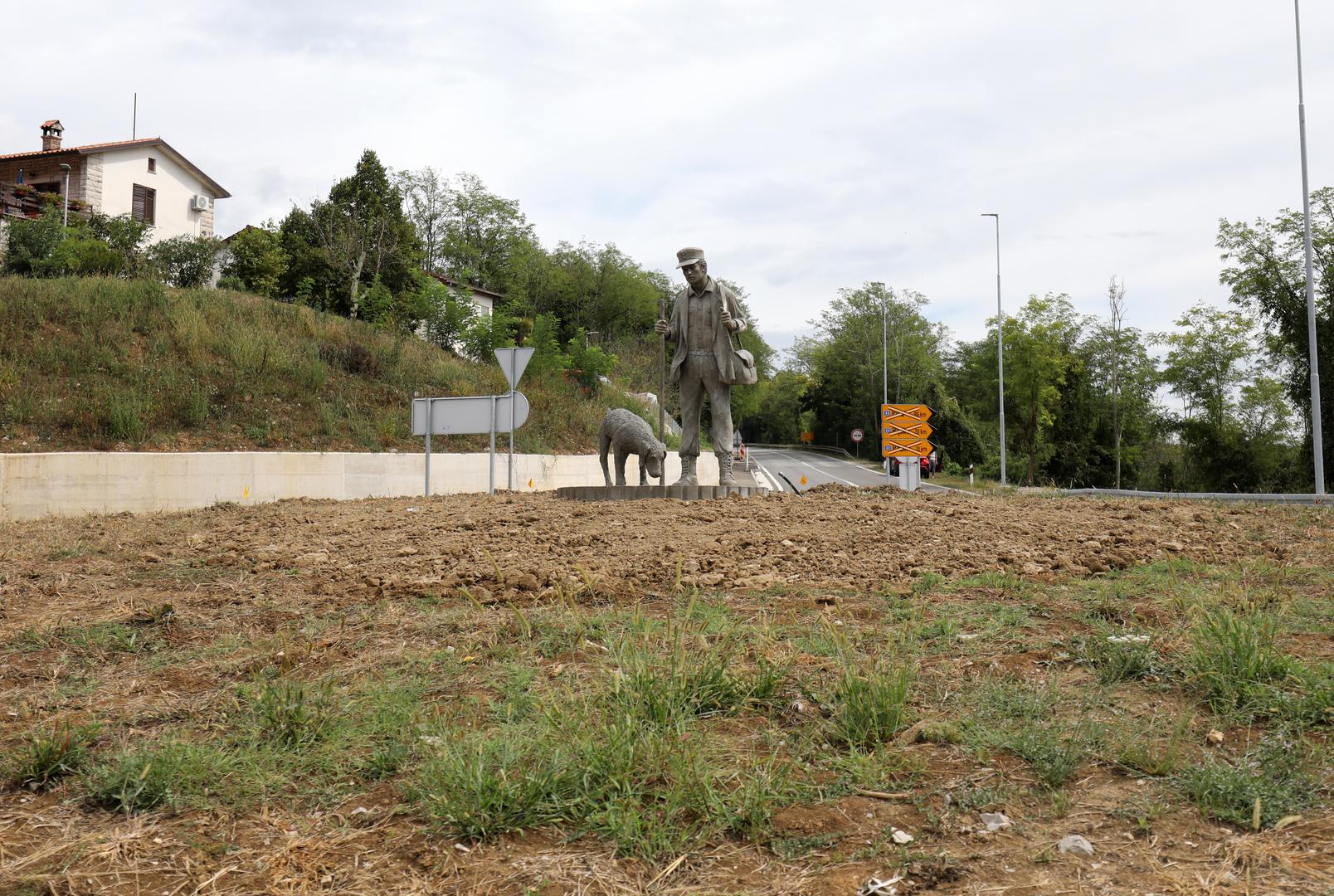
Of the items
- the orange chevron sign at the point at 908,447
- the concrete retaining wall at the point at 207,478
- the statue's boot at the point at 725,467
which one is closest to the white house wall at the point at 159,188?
the concrete retaining wall at the point at 207,478

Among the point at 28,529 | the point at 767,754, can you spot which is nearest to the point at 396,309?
the point at 28,529

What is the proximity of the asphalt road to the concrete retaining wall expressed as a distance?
18013 millimetres

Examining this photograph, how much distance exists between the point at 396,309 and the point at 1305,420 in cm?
3870

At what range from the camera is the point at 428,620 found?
4805 mm

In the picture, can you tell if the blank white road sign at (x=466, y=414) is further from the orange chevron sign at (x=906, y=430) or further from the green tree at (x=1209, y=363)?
the green tree at (x=1209, y=363)

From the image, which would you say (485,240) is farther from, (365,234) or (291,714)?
(291,714)

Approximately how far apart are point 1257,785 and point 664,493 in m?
7.97

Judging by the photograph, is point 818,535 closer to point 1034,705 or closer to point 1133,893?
point 1034,705

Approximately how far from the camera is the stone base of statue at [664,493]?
1016cm

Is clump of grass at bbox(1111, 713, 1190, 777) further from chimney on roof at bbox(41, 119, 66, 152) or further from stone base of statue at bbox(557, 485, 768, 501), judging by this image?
chimney on roof at bbox(41, 119, 66, 152)

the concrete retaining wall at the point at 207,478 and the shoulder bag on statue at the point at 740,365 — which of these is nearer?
the shoulder bag on statue at the point at 740,365

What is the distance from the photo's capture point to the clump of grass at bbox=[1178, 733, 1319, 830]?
247 cm

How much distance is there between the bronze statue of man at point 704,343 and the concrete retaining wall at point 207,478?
7938 millimetres


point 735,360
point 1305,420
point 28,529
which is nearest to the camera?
point 28,529
